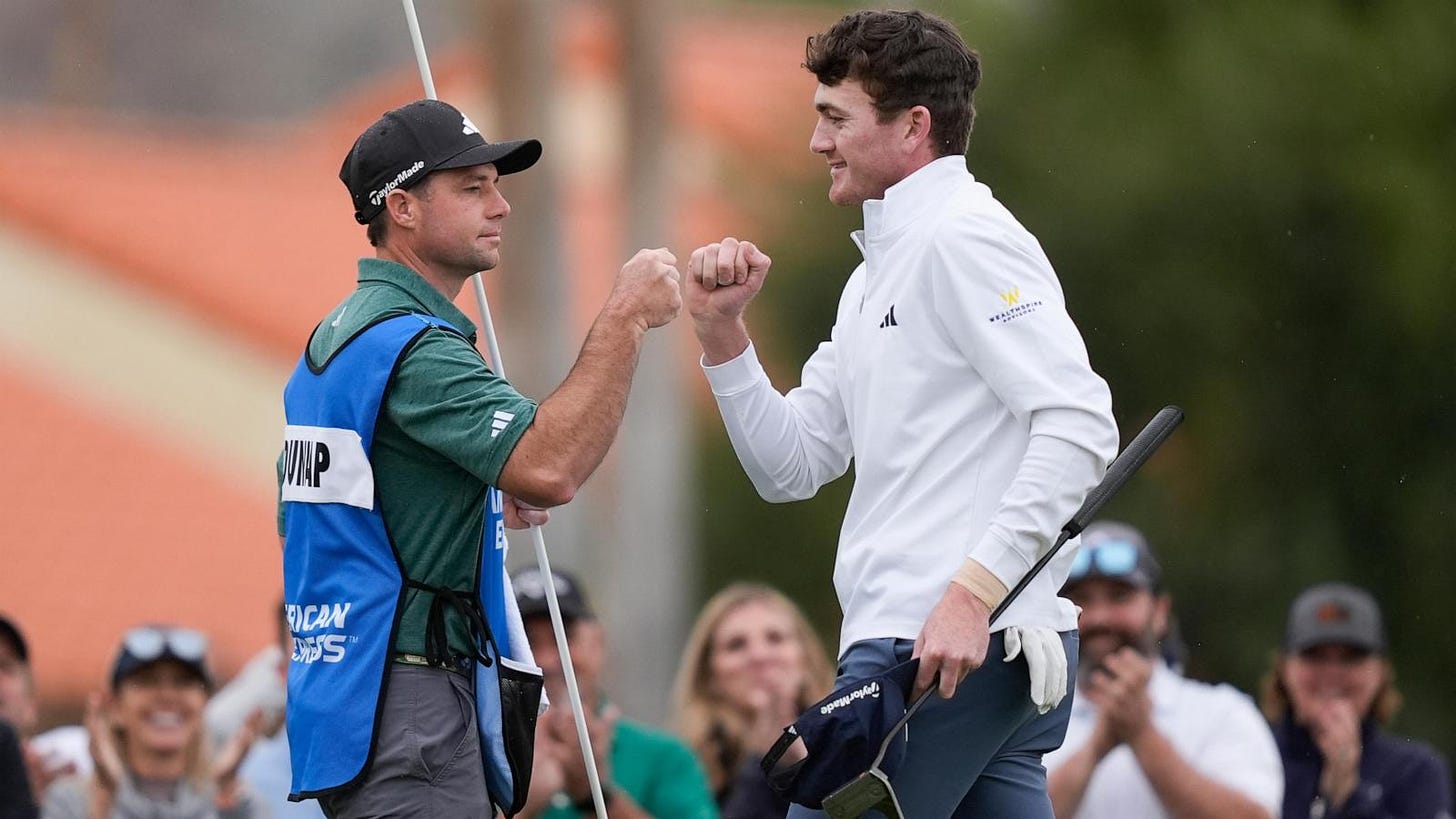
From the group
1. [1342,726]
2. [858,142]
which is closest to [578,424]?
[858,142]

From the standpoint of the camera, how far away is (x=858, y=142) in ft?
15.0

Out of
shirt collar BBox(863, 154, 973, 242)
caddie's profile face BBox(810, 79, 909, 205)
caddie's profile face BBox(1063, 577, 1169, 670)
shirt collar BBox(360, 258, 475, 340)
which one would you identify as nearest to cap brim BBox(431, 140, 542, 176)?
shirt collar BBox(360, 258, 475, 340)

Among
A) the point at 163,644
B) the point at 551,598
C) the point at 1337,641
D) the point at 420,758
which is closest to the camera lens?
the point at 420,758

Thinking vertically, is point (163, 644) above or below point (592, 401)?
below

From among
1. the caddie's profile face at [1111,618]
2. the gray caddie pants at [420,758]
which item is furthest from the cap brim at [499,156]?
the caddie's profile face at [1111,618]

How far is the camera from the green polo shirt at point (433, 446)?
4.27 metres

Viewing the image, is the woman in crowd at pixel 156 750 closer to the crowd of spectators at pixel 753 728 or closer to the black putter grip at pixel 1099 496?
the crowd of spectators at pixel 753 728

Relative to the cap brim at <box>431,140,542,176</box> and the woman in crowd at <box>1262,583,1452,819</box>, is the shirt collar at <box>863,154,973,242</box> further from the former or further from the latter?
the woman in crowd at <box>1262,583,1452,819</box>

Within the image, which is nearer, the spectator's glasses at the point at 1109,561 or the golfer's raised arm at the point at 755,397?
the golfer's raised arm at the point at 755,397

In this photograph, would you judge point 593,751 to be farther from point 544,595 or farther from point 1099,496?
point 1099,496

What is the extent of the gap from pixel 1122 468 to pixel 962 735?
0.61 metres

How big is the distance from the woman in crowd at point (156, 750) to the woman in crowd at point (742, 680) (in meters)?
1.46

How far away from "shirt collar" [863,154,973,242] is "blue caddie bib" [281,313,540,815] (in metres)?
0.87

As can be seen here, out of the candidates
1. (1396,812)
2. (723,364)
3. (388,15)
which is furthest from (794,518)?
(723,364)
